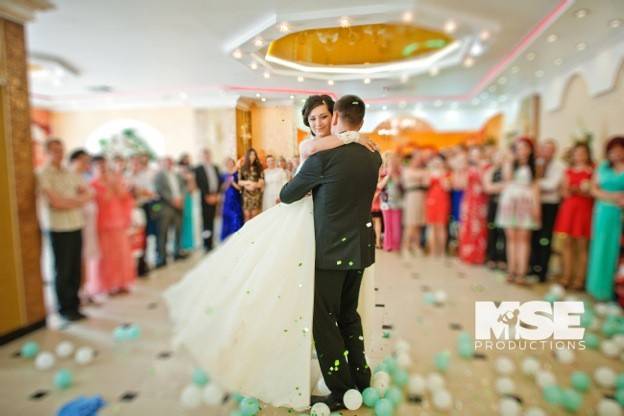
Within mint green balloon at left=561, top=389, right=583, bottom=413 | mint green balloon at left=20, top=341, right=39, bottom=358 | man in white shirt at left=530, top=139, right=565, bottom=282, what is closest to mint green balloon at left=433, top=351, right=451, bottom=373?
mint green balloon at left=561, top=389, right=583, bottom=413

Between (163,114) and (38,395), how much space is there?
756 centimetres

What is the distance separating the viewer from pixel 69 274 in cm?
299

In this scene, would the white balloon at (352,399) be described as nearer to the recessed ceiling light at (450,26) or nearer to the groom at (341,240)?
the groom at (341,240)

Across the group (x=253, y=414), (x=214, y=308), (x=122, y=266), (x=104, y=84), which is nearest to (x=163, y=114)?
(x=104, y=84)

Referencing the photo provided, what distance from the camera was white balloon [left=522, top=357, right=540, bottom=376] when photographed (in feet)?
6.45

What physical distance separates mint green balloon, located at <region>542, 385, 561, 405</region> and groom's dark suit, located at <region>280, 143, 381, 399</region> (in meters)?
0.99

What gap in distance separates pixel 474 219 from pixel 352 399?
12.1ft

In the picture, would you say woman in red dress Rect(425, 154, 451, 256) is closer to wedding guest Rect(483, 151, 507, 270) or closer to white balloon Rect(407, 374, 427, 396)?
wedding guest Rect(483, 151, 507, 270)

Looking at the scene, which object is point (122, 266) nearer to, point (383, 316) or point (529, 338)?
point (383, 316)

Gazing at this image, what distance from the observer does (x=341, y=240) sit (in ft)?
4.17

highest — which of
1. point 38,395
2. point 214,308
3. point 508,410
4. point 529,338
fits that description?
point 529,338

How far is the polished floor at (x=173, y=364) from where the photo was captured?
1.76 metres

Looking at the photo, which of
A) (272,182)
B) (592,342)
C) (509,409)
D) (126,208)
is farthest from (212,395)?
(126,208)

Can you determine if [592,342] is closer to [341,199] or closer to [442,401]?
[442,401]
